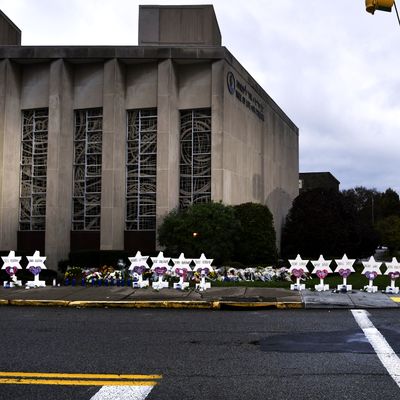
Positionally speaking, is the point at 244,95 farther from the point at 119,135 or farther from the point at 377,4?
the point at 377,4

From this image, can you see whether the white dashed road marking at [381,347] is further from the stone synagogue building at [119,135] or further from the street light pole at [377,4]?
the stone synagogue building at [119,135]

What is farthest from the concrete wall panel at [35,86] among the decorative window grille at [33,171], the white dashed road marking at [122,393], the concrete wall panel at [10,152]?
the white dashed road marking at [122,393]

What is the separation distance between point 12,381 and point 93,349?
1.68 metres

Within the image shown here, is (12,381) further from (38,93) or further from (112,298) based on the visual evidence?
(38,93)

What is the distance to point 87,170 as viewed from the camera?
2927cm

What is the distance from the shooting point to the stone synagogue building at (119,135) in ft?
90.7

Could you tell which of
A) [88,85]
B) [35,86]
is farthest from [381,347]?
[35,86]

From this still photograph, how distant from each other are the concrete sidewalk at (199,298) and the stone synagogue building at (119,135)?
44.2ft

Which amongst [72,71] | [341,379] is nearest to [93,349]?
[341,379]

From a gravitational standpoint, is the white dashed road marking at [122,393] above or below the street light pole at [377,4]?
below

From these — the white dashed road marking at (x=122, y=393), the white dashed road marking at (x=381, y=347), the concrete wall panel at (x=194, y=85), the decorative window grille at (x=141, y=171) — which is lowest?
the white dashed road marking at (x=122, y=393)

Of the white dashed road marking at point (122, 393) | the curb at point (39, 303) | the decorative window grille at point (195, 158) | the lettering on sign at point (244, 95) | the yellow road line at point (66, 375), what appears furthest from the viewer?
the lettering on sign at point (244, 95)

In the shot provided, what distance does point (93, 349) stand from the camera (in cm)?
709

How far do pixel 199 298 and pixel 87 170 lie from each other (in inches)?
726
